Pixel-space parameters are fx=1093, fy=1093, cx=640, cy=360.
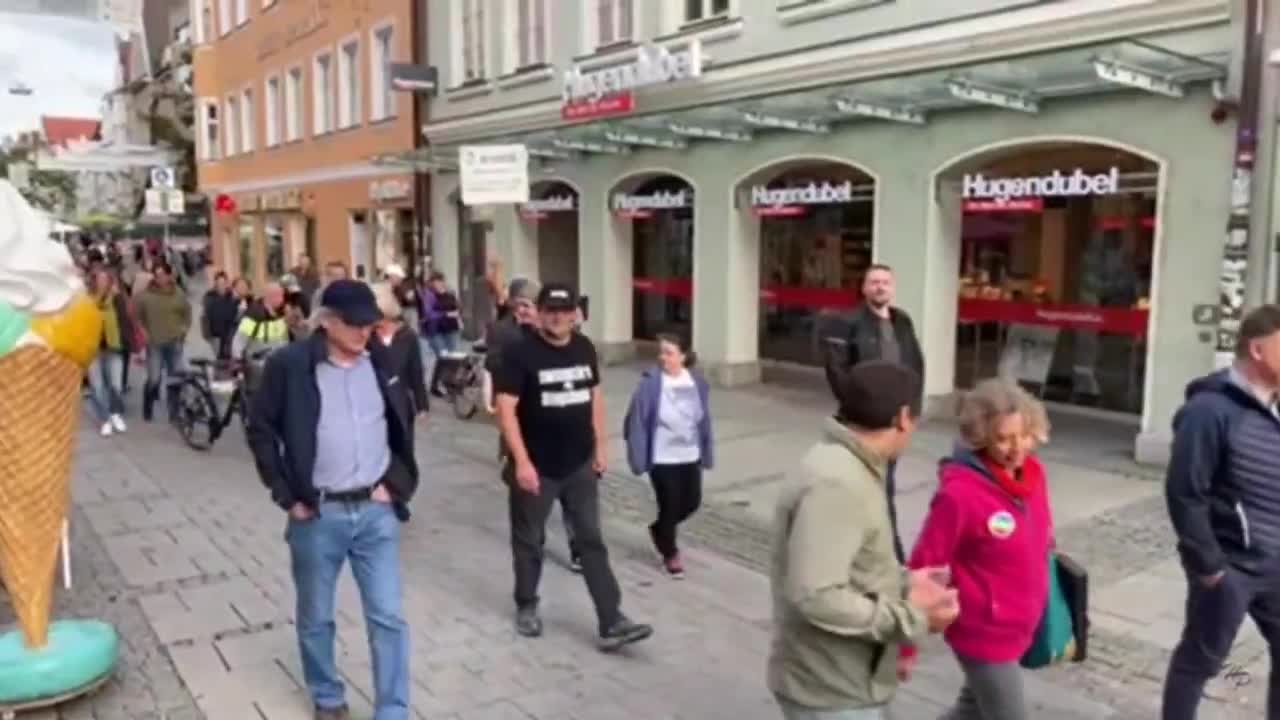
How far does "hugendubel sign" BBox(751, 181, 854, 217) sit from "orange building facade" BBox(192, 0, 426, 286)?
9.17 m

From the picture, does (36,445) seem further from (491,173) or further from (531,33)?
(531,33)

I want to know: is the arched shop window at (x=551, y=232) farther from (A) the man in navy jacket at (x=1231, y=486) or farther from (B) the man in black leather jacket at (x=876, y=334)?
(A) the man in navy jacket at (x=1231, y=486)

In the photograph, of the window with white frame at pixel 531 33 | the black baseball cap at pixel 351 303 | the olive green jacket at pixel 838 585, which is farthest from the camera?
the window with white frame at pixel 531 33

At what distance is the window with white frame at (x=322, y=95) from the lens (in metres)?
25.5

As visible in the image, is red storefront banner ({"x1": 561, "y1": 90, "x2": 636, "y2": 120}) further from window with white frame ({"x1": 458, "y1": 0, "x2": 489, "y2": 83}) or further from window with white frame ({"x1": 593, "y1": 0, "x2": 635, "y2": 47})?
window with white frame ({"x1": 458, "y1": 0, "x2": 489, "y2": 83})

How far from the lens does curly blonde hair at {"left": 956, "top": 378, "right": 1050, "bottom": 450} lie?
3217 mm

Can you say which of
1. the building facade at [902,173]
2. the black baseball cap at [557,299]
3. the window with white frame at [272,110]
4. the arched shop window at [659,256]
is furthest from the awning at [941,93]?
the window with white frame at [272,110]

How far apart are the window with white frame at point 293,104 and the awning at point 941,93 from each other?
44.8 ft

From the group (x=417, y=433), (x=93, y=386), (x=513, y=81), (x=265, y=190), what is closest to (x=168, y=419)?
(x=93, y=386)

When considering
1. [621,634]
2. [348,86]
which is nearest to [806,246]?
[621,634]

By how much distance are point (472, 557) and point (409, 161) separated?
14127mm

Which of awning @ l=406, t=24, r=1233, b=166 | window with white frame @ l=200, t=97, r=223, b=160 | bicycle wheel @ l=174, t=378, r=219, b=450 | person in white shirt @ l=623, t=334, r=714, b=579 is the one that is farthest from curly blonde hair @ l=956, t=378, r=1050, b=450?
window with white frame @ l=200, t=97, r=223, b=160

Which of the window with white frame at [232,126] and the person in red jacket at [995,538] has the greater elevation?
the window with white frame at [232,126]

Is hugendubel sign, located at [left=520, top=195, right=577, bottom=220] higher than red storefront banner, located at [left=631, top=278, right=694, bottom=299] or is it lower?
higher
